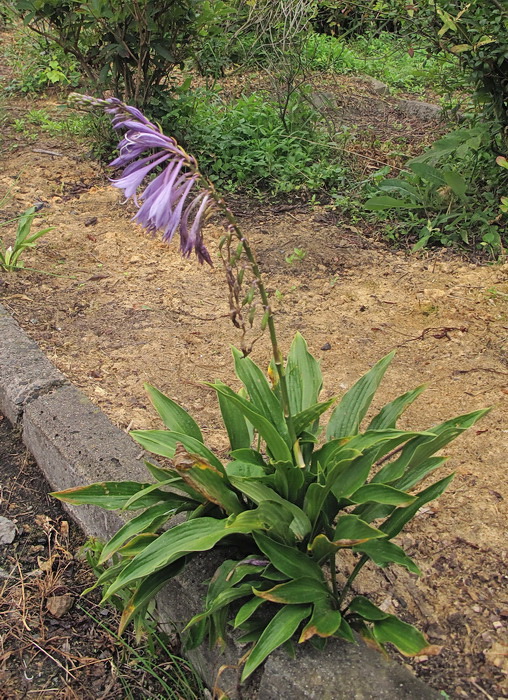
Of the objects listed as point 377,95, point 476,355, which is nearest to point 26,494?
point 476,355

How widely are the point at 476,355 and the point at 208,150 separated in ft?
8.57

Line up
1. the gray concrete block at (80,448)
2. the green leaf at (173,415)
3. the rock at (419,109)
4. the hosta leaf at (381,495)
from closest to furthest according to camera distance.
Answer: the hosta leaf at (381,495)
the green leaf at (173,415)
the gray concrete block at (80,448)
the rock at (419,109)

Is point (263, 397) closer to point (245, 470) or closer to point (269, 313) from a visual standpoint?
point (245, 470)

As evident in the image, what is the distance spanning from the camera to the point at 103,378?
10.2 ft

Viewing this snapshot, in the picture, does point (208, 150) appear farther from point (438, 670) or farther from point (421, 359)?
point (438, 670)

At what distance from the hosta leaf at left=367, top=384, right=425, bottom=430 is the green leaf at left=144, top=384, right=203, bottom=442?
558mm

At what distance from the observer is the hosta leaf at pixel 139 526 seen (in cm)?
199

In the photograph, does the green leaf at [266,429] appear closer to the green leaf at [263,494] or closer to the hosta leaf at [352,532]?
the green leaf at [263,494]

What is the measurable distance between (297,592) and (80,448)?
1076 millimetres

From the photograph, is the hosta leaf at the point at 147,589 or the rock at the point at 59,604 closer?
the hosta leaf at the point at 147,589

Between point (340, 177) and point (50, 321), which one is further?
point (340, 177)

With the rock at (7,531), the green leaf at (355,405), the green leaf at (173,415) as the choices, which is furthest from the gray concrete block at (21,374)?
the green leaf at (355,405)

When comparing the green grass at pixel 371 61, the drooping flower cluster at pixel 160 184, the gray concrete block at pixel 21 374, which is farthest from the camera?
the green grass at pixel 371 61

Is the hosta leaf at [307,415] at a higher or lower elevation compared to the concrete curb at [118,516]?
higher
